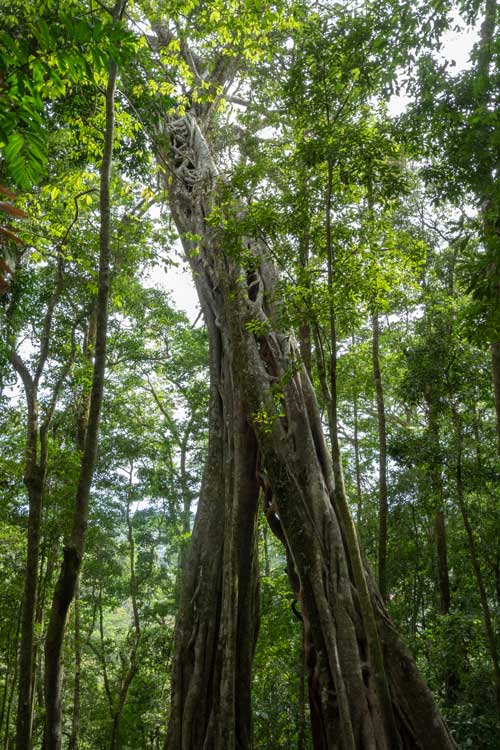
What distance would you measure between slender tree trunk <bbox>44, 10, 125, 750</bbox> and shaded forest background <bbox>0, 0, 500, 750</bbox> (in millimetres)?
150

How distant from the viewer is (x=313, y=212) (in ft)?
13.2

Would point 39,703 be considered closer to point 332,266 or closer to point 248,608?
point 248,608

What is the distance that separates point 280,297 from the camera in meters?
4.11

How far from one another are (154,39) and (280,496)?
7.15 meters

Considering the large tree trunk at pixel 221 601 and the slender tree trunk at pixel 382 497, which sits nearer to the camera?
the large tree trunk at pixel 221 601

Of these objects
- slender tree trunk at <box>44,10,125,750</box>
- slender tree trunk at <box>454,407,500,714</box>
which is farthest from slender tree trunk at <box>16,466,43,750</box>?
slender tree trunk at <box>454,407,500,714</box>

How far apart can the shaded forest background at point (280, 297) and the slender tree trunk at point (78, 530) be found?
0.15 meters

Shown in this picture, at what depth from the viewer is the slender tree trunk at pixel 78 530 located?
300cm

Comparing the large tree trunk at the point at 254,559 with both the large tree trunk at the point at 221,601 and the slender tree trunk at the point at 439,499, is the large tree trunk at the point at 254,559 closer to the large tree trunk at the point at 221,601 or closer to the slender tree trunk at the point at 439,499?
the large tree trunk at the point at 221,601

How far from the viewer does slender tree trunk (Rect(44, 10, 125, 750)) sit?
118 inches

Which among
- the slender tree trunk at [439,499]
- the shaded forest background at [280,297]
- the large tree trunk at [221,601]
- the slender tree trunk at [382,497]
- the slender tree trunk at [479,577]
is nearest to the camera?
the shaded forest background at [280,297]

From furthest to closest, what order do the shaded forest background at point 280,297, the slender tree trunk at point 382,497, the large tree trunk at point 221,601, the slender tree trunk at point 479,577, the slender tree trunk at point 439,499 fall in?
the slender tree trunk at point 439,499 < the slender tree trunk at point 382,497 < the slender tree trunk at point 479,577 < the large tree trunk at point 221,601 < the shaded forest background at point 280,297

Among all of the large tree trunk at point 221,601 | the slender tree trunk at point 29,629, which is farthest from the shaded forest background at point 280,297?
the large tree trunk at point 221,601

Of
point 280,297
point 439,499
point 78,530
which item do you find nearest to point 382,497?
point 439,499
